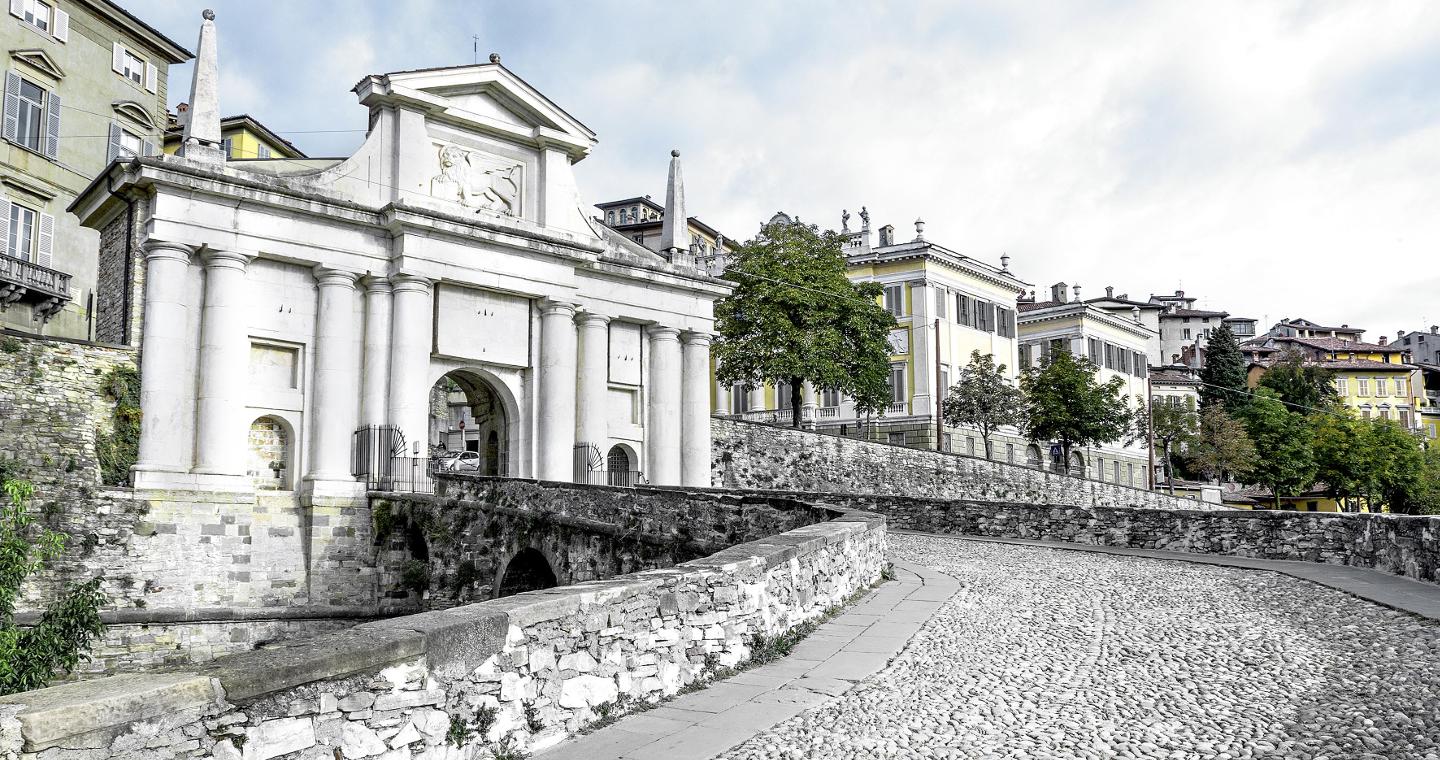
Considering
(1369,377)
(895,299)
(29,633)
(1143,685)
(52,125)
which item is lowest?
(29,633)

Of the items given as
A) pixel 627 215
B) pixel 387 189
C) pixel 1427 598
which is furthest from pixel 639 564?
pixel 627 215

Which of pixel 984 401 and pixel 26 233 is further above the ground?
pixel 26 233

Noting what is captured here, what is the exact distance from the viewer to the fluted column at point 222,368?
Answer: 22.0 metres

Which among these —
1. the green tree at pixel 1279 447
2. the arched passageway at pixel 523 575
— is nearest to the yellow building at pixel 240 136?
the arched passageway at pixel 523 575

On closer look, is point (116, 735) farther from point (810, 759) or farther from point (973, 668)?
point (973, 668)

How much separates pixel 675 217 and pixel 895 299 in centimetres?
2126

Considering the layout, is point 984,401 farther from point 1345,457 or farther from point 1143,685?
point 1143,685

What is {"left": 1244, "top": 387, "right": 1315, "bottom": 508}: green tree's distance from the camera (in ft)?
191

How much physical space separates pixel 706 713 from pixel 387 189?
69.9 feet

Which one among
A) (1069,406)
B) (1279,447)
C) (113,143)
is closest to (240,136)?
(113,143)

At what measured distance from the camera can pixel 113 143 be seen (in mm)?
33250

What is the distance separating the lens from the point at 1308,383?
232 feet

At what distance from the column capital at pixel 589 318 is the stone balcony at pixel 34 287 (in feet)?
49.3

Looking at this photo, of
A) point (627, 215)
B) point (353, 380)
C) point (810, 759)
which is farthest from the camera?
point (627, 215)
